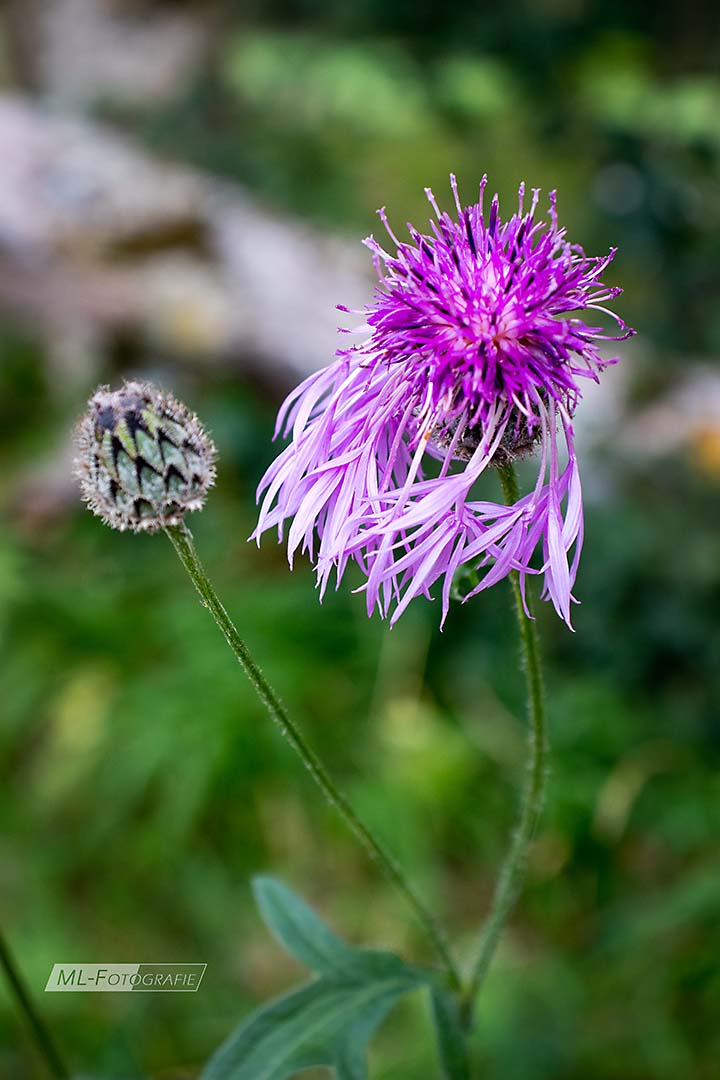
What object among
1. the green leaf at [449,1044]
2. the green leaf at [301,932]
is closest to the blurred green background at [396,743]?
the green leaf at [301,932]

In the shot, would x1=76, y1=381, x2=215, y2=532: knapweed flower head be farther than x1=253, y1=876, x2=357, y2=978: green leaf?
No

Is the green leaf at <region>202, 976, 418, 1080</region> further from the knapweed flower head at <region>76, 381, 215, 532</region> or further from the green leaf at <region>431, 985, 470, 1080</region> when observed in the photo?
the knapweed flower head at <region>76, 381, 215, 532</region>

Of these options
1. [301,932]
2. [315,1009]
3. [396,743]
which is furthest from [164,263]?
[315,1009]

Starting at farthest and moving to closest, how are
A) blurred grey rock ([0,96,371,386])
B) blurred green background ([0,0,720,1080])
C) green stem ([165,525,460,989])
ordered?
blurred grey rock ([0,96,371,386])
blurred green background ([0,0,720,1080])
green stem ([165,525,460,989])

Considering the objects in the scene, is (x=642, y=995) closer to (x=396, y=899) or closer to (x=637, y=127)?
(x=396, y=899)

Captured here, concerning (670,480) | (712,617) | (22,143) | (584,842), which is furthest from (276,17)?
(584,842)

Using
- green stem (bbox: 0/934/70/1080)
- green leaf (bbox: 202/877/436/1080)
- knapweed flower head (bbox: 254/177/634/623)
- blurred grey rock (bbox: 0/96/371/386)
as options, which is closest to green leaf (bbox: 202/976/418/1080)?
green leaf (bbox: 202/877/436/1080)
